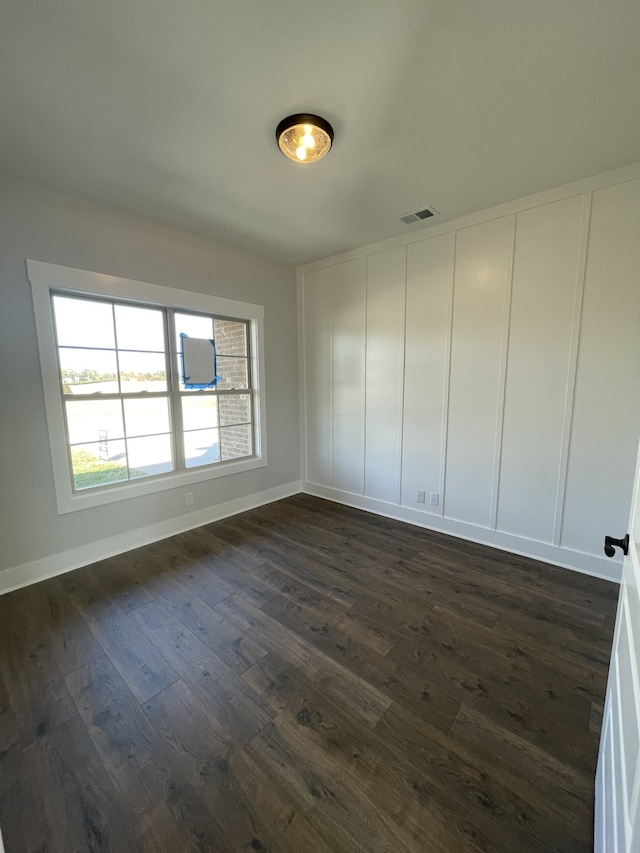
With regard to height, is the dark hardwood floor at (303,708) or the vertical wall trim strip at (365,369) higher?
the vertical wall trim strip at (365,369)

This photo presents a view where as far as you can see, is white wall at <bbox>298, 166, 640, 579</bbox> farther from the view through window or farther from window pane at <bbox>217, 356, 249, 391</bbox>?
the view through window

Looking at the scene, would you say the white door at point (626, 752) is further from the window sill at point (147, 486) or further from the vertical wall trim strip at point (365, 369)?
the window sill at point (147, 486)

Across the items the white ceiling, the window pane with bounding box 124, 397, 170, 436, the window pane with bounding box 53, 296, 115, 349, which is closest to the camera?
the white ceiling

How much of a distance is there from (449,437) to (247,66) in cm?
269

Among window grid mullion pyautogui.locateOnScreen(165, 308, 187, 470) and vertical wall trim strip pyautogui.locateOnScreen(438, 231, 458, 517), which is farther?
window grid mullion pyautogui.locateOnScreen(165, 308, 187, 470)

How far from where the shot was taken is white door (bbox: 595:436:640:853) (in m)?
0.56

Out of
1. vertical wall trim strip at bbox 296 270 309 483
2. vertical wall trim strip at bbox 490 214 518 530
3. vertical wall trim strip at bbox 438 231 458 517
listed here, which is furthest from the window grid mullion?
vertical wall trim strip at bbox 490 214 518 530

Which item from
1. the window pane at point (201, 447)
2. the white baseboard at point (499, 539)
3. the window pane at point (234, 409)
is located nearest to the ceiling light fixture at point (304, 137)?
the window pane at point (234, 409)

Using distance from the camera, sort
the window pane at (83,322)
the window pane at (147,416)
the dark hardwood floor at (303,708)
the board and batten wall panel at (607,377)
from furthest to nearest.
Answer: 1. the window pane at (147,416)
2. the window pane at (83,322)
3. the board and batten wall panel at (607,377)
4. the dark hardwood floor at (303,708)

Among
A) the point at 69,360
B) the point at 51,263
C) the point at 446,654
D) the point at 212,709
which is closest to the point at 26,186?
the point at 51,263

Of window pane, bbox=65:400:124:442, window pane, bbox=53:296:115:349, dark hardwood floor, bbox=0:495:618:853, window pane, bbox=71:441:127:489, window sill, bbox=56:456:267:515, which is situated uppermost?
window pane, bbox=53:296:115:349

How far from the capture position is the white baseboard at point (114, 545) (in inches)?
89.2

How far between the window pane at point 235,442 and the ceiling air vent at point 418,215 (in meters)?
2.50

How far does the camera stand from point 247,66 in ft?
4.57
